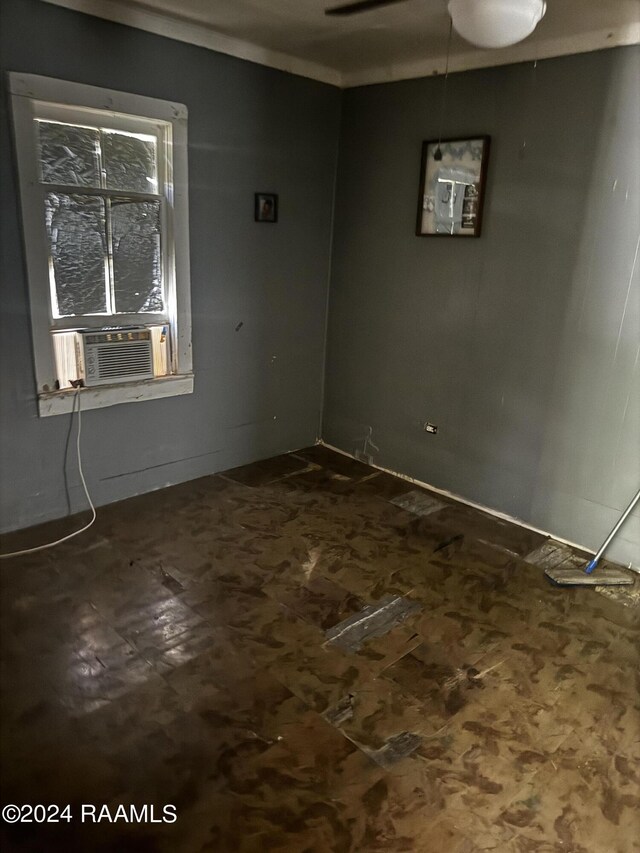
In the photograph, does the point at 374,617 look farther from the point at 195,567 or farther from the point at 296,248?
the point at 296,248

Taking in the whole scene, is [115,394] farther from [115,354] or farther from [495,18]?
[495,18]

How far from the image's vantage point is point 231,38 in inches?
122

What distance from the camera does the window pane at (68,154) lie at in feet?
8.81

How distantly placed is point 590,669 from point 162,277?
8.84ft

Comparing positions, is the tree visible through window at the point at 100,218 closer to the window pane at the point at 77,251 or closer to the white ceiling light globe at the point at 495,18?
the window pane at the point at 77,251

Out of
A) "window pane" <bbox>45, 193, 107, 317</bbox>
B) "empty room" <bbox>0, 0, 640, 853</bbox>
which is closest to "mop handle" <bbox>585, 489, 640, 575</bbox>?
"empty room" <bbox>0, 0, 640, 853</bbox>

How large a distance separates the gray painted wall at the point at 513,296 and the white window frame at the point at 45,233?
1155 millimetres

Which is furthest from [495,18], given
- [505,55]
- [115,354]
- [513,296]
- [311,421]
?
[311,421]

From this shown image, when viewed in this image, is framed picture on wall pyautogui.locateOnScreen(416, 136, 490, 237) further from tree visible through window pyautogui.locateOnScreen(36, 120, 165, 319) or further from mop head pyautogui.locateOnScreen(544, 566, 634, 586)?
mop head pyautogui.locateOnScreen(544, 566, 634, 586)

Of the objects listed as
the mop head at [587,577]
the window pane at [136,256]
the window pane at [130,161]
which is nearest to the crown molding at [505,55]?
the window pane at [130,161]

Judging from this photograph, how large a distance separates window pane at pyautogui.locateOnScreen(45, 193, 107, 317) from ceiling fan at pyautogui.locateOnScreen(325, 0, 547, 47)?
177 cm

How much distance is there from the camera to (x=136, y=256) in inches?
122

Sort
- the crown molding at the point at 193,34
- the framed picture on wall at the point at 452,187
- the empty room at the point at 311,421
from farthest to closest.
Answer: the framed picture on wall at the point at 452,187 < the crown molding at the point at 193,34 < the empty room at the point at 311,421

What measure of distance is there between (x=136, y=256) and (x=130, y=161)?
17.8 inches
